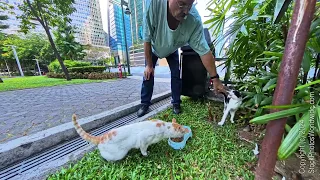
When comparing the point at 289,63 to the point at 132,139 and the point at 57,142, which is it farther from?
the point at 57,142

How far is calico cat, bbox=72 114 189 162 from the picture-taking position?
90 centimetres

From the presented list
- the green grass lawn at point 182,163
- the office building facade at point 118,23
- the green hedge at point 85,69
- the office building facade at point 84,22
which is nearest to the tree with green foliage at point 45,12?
the office building facade at point 84,22

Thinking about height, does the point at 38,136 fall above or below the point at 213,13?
below

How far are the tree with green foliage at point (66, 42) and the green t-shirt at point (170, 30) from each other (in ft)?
65.2

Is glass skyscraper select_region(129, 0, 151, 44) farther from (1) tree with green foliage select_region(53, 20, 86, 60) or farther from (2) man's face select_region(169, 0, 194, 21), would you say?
(1) tree with green foliage select_region(53, 20, 86, 60)

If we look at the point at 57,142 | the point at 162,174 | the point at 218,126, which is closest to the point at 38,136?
the point at 57,142

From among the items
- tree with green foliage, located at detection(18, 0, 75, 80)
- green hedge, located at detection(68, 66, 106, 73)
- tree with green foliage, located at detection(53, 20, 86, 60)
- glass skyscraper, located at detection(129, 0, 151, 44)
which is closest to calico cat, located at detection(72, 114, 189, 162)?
glass skyscraper, located at detection(129, 0, 151, 44)

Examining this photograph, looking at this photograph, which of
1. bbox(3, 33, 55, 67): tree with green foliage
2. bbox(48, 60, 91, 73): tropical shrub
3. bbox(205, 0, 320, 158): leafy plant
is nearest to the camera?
bbox(205, 0, 320, 158): leafy plant

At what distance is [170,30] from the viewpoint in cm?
130

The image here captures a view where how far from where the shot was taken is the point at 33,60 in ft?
81.6

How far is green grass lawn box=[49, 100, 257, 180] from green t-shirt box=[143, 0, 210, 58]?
29.6 inches

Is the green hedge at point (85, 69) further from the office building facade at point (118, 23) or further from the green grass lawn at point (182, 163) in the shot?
the green grass lawn at point (182, 163)

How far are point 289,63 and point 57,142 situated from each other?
1586 mm

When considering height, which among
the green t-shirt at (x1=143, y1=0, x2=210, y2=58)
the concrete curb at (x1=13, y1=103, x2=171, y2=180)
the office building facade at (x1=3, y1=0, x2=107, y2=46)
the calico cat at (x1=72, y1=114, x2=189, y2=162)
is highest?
the office building facade at (x1=3, y1=0, x2=107, y2=46)
